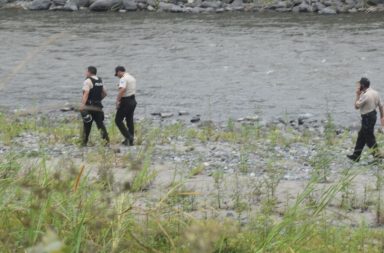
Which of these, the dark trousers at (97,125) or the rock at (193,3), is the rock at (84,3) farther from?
the dark trousers at (97,125)

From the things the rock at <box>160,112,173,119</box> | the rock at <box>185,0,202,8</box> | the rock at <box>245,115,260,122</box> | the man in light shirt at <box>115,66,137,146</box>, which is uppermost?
the rock at <box>185,0,202,8</box>

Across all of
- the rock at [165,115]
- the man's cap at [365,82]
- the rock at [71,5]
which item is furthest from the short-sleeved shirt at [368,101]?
the rock at [71,5]

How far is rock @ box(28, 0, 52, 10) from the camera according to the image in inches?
1735

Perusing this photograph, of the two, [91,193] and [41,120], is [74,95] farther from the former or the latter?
[91,193]

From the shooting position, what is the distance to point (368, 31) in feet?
107

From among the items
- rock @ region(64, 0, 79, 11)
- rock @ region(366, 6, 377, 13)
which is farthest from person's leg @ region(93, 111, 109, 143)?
rock @ region(64, 0, 79, 11)

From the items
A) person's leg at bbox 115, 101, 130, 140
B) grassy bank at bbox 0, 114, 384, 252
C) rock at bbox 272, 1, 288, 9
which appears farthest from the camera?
rock at bbox 272, 1, 288, 9

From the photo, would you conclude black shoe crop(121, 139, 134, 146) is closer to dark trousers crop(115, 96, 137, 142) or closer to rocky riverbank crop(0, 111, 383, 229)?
dark trousers crop(115, 96, 137, 142)

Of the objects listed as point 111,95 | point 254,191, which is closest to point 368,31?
point 111,95

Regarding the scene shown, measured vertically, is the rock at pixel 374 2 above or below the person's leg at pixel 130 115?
above

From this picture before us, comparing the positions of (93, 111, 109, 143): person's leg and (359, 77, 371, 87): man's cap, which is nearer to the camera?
(359, 77, 371, 87): man's cap

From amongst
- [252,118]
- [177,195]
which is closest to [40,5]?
[252,118]

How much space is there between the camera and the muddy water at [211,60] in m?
21.9

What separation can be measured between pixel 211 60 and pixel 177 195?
23212mm
